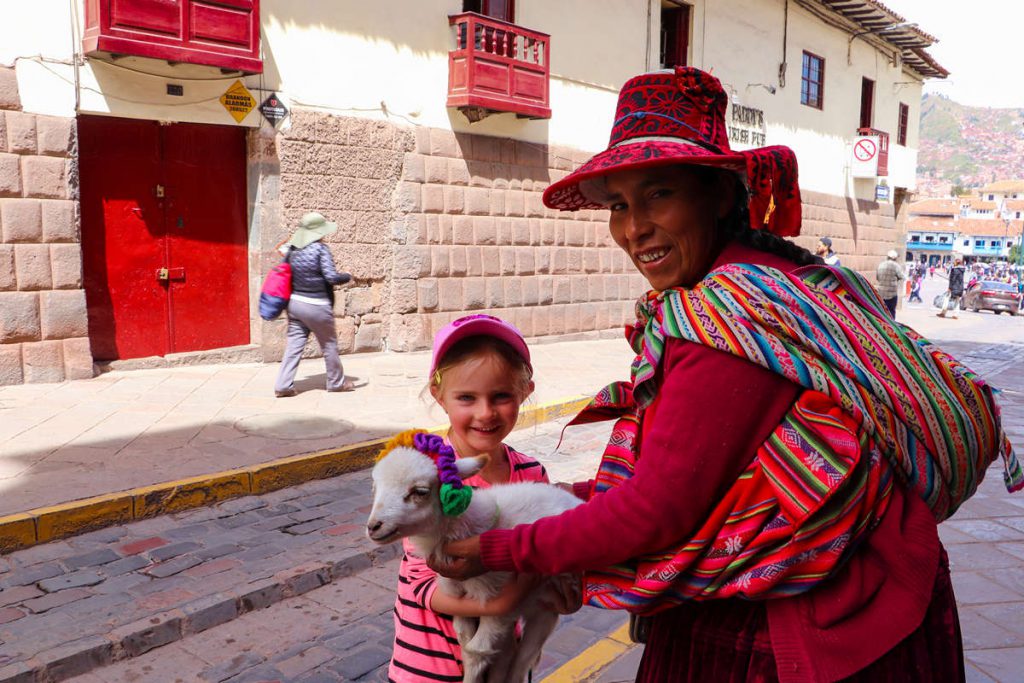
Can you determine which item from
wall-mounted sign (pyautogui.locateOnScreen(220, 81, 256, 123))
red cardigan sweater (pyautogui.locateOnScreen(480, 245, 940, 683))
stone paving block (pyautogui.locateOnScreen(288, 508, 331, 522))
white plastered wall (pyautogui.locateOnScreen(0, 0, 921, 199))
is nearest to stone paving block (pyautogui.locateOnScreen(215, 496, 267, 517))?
stone paving block (pyautogui.locateOnScreen(288, 508, 331, 522))

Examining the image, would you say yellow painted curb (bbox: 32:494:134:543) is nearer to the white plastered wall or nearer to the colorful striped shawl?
the colorful striped shawl

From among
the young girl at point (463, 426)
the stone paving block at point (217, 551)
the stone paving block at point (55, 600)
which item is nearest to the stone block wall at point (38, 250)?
the stone paving block at point (217, 551)

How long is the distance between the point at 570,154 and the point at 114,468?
32.8ft

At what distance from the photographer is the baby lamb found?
1.61 m

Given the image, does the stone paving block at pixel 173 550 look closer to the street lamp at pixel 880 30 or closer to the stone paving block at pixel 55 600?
the stone paving block at pixel 55 600

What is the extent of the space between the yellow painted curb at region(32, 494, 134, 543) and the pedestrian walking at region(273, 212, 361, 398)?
325 cm

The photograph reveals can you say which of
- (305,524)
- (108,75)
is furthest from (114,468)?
(108,75)

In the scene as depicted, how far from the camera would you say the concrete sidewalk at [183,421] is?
549cm

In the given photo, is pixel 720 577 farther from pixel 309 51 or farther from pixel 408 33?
pixel 408 33

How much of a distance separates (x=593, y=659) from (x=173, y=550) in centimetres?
250

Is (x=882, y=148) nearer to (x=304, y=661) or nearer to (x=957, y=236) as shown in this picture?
(x=304, y=661)

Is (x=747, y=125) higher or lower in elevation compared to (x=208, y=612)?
higher

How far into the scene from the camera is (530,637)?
6.23 feet

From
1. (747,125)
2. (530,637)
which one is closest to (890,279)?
(747,125)
